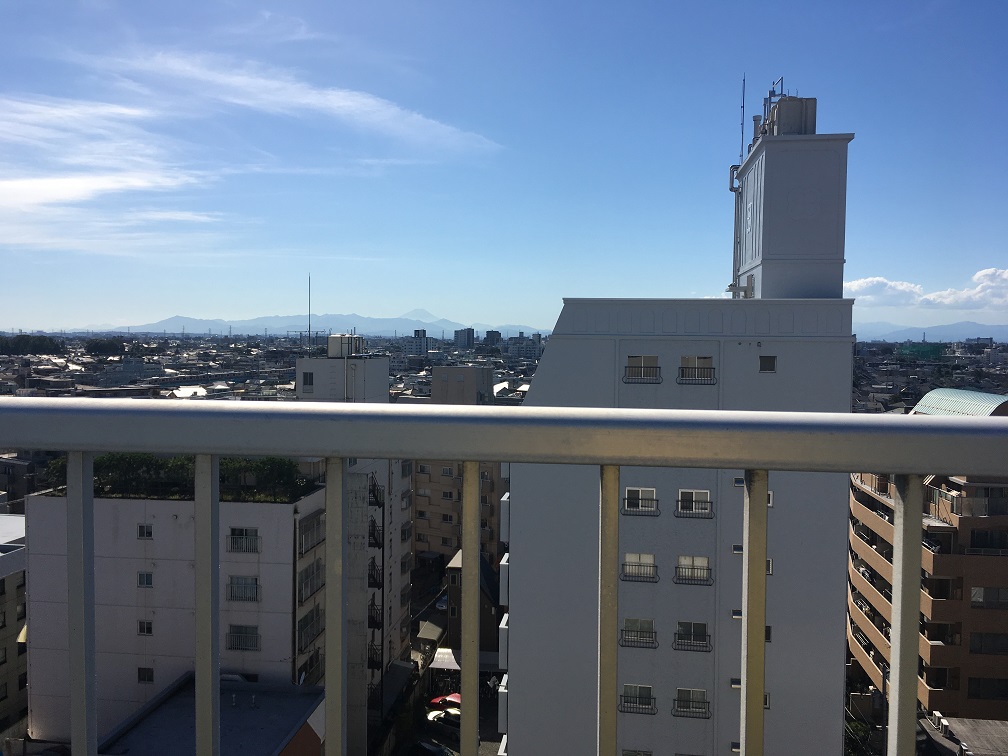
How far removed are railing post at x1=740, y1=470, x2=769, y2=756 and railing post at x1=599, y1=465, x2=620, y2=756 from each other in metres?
0.14

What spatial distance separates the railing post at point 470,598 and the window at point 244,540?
14.1 feet

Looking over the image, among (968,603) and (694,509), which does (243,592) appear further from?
(968,603)

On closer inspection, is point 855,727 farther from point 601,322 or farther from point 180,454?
point 180,454

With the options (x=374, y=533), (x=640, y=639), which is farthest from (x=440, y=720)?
(x=640, y=639)

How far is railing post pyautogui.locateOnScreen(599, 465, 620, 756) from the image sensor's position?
776mm

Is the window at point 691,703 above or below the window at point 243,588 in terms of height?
below

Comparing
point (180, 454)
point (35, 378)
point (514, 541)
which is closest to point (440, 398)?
point (514, 541)

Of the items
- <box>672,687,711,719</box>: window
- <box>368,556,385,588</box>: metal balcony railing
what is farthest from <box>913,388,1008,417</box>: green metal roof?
<box>368,556,385,588</box>: metal balcony railing

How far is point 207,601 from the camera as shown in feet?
2.70

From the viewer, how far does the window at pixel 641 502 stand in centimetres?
886

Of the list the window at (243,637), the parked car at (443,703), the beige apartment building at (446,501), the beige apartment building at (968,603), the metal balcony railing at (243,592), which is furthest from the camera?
the beige apartment building at (446,501)

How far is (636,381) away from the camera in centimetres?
901

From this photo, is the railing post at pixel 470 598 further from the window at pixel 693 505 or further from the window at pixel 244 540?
the window at pixel 693 505

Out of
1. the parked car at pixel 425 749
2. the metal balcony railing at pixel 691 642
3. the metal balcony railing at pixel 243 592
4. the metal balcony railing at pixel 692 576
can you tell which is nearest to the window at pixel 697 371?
the metal balcony railing at pixel 692 576
